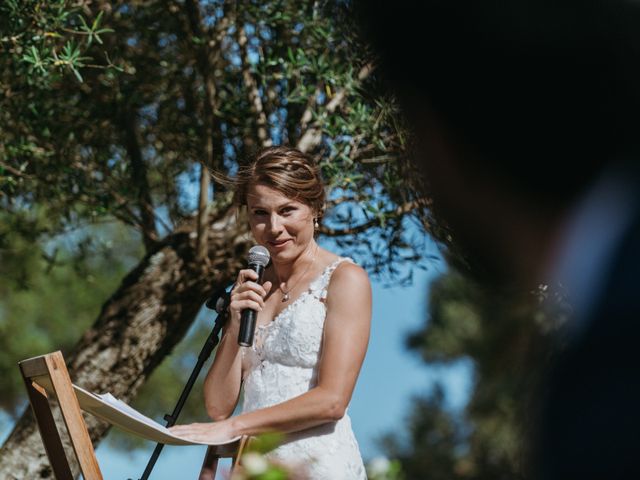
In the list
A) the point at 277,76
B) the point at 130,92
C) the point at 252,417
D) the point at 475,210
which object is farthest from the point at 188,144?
the point at 475,210

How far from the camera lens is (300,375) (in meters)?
3.97

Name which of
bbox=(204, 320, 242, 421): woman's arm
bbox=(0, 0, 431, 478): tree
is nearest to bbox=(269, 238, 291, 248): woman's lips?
bbox=(204, 320, 242, 421): woman's arm

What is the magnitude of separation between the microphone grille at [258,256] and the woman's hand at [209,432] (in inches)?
26.8

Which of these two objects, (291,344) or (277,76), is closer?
(291,344)

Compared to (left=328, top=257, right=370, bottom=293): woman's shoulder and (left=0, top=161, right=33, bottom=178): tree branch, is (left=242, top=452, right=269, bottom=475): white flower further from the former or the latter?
(left=0, top=161, right=33, bottom=178): tree branch

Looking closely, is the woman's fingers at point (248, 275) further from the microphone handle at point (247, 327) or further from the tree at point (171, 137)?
the tree at point (171, 137)

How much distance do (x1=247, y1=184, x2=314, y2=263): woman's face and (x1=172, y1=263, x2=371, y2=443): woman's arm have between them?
50cm

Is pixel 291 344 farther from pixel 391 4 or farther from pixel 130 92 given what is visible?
pixel 130 92

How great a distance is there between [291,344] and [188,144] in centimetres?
402

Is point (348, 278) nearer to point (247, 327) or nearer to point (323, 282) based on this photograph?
point (323, 282)

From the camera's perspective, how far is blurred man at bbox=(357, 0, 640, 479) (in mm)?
811

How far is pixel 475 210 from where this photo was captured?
90 cm

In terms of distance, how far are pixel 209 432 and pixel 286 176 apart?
3.81 ft

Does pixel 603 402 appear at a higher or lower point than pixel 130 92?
lower
